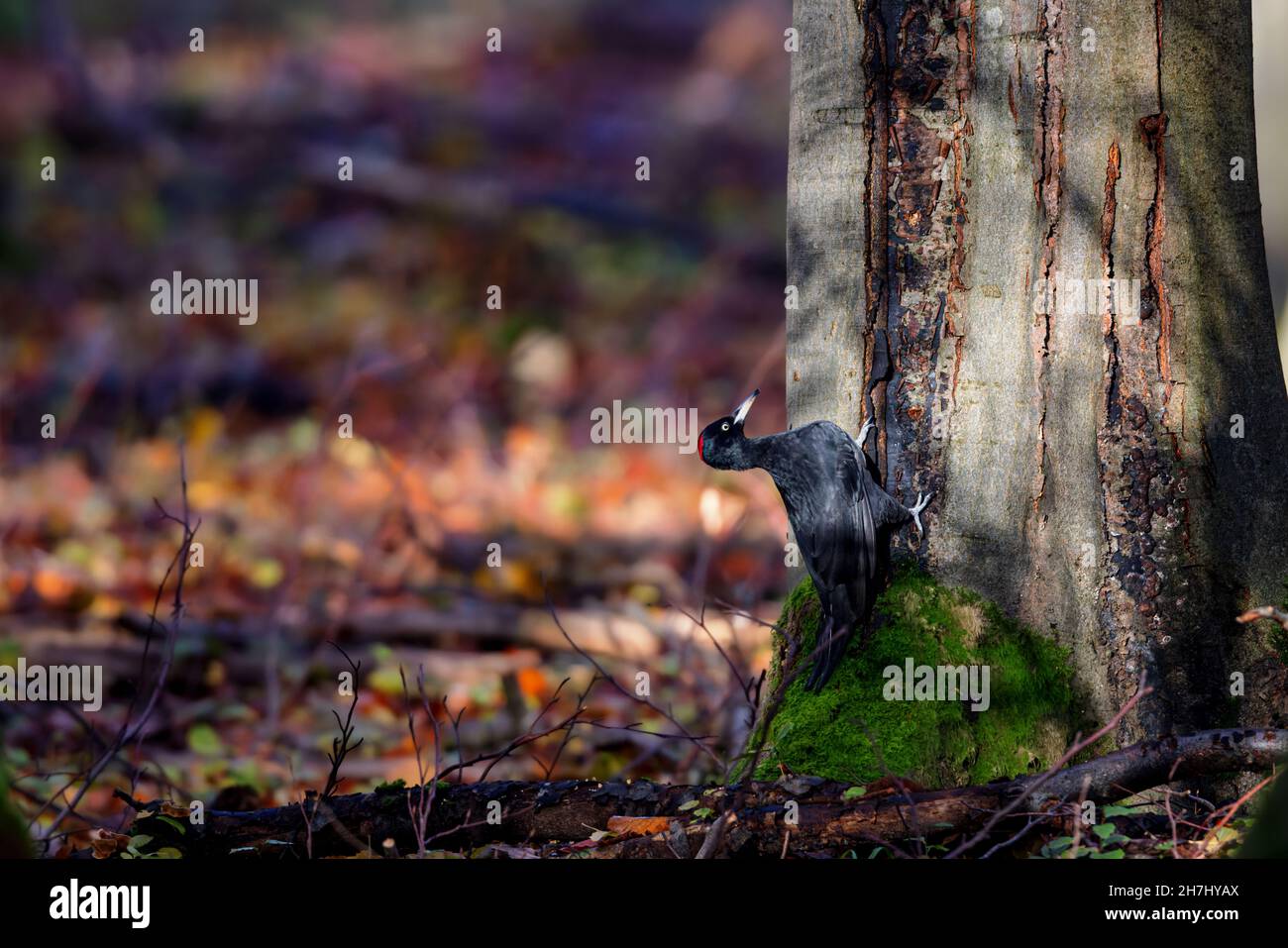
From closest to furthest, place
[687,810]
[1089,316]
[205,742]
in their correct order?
[687,810]
[1089,316]
[205,742]

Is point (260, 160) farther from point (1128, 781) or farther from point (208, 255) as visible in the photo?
point (1128, 781)

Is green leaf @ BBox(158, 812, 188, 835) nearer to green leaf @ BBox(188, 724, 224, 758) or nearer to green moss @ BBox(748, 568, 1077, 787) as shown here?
green moss @ BBox(748, 568, 1077, 787)

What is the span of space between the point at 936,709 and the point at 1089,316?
1.05m

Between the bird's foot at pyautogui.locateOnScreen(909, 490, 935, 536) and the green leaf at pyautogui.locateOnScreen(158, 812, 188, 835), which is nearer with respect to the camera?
the green leaf at pyautogui.locateOnScreen(158, 812, 188, 835)

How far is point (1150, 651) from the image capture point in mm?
3107

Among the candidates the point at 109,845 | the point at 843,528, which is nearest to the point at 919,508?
the point at 843,528

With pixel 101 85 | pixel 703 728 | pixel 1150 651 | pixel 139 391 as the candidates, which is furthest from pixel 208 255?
pixel 1150 651

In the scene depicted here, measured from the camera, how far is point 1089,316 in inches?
121

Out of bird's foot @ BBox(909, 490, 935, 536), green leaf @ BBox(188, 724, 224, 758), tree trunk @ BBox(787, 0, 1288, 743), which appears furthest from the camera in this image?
green leaf @ BBox(188, 724, 224, 758)

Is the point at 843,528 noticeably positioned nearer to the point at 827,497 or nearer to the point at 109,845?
the point at 827,497

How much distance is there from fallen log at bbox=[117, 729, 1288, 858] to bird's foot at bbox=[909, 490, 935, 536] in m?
0.69

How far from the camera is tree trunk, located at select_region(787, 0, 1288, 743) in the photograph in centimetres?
306

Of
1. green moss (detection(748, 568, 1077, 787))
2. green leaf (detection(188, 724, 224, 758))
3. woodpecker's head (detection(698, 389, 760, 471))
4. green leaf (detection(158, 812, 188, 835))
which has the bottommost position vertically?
green leaf (detection(188, 724, 224, 758))

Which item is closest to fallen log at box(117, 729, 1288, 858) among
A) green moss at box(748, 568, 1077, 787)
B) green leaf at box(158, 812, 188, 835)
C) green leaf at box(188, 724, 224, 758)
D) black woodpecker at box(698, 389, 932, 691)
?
green leaf at box(158, 812, 188, 835)
